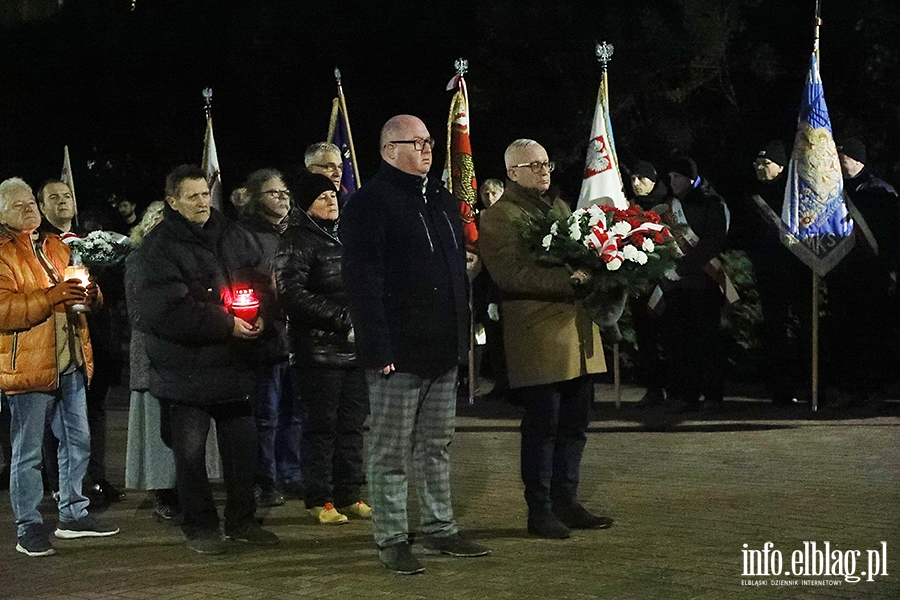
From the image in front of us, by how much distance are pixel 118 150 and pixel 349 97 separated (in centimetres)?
573

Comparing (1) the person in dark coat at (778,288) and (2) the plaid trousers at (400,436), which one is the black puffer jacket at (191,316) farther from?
(1) the person in dark coat at (778,288)

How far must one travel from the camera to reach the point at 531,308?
26.6 feet

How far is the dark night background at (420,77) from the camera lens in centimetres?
1759

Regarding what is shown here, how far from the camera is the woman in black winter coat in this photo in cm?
867

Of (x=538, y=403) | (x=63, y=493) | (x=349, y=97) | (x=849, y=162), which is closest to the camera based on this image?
(x=538, y=403)

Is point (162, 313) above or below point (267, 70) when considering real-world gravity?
below

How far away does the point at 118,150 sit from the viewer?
25.3 m

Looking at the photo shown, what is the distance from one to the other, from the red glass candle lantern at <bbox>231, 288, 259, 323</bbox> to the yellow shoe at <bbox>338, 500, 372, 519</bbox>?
5.43 feet

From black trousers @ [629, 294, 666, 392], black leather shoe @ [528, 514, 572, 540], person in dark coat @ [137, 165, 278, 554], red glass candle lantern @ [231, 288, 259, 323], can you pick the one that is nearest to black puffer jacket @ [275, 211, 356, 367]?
person in dark coat @ [137, 165, 278, 554]

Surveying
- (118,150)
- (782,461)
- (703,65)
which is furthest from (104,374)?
(118,150)

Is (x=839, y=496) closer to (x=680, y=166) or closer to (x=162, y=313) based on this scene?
(x=162, y=313)

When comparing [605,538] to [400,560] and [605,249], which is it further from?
[605,249]

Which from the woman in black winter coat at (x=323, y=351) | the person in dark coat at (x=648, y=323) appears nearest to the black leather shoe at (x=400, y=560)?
the woman in black winter coat at (x=323, y=351)

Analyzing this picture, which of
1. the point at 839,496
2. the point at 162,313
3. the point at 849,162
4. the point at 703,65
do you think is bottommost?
the point at 839,496
